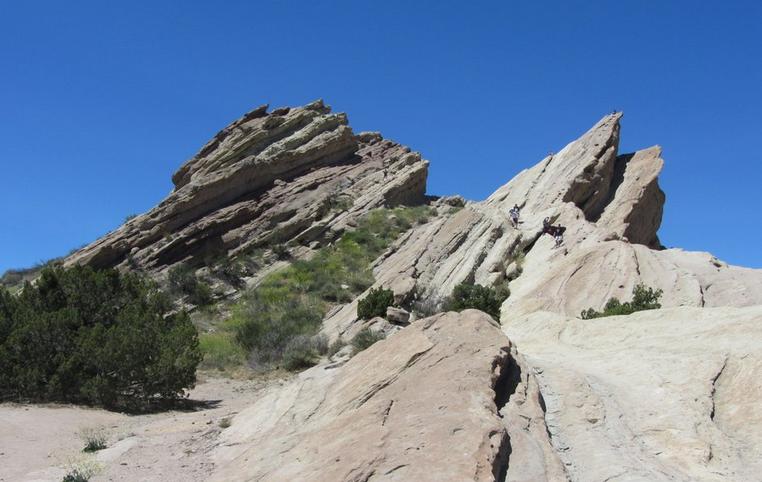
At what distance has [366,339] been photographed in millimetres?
22156

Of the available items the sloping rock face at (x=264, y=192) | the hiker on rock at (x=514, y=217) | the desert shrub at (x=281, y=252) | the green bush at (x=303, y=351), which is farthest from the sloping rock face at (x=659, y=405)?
the sloping rock face at (x=264, y=192)

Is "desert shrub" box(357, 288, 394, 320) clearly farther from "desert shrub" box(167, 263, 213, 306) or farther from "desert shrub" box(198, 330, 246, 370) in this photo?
"desert shrub" box(167, 263, 213, 306)

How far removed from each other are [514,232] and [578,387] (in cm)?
2395

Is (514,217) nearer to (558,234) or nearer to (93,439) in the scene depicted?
(558,234)

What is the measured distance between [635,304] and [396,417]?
1502cm

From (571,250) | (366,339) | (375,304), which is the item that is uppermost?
(571,250)

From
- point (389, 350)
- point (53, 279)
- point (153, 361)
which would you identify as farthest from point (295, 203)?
point (389, 350)

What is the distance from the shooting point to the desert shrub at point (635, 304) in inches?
784

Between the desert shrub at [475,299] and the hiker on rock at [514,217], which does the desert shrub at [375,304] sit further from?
the hiker on rock at [514,217]

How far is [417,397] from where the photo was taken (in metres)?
8.34

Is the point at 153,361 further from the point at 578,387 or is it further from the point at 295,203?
the point at 295,203

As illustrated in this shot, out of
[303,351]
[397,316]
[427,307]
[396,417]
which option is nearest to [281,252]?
[427,307]

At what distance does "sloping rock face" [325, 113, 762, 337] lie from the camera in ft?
78.1

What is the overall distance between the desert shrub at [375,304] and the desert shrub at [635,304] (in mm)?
7753
